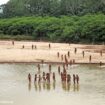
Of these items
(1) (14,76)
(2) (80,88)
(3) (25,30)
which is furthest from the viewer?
(3) (25,30)

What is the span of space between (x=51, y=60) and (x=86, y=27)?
104ft

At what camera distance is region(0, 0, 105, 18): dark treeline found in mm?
104812

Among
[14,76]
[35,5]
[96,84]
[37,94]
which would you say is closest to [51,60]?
[14,76]

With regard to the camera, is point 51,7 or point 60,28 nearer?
point 60,28

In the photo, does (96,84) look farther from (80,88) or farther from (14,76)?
(14,76)

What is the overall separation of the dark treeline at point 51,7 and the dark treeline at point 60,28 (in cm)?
980

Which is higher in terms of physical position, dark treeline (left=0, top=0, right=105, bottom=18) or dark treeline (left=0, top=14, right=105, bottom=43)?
dark treeline (left=0, top=0, right=105, bottom=18)

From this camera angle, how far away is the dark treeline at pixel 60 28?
81.5 m

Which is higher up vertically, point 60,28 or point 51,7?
point 51,7

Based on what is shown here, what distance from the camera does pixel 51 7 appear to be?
376ft

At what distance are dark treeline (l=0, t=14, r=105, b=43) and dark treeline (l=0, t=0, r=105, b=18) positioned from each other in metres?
9.80

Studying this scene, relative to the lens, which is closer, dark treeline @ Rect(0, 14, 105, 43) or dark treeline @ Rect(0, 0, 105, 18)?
dark treeline @ Rect(0, 14, 105, 43)

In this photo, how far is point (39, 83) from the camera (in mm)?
36656

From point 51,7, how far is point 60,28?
83.7 feet
